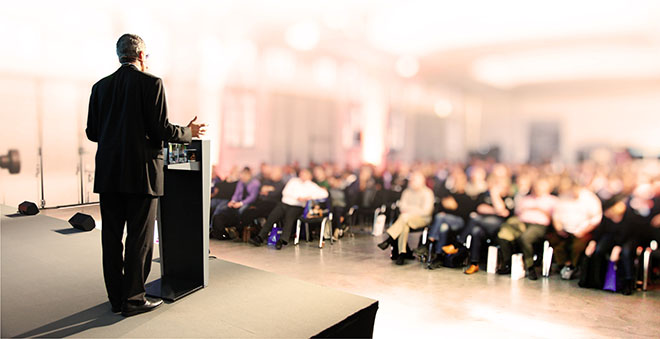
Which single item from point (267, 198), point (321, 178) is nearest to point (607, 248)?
point (321, 178)

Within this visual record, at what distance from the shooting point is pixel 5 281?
244 centimetres

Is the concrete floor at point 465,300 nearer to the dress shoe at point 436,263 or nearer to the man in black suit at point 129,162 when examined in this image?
the dress shoe at point 436,263

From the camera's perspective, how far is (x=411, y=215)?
18.4ft

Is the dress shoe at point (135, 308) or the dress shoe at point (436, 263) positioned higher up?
the dress shoe at point (135, 308)

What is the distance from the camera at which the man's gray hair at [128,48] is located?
1.88 meters

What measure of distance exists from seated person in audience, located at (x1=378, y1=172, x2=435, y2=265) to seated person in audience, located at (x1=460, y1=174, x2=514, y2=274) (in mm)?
520

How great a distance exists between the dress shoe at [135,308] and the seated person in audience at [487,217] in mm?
3708

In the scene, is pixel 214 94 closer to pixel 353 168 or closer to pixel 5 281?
pixel 353 168

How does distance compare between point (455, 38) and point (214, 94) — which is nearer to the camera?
point (455, 38)

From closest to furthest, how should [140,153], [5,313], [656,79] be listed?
[140,153]
[5,313]
[656,79]

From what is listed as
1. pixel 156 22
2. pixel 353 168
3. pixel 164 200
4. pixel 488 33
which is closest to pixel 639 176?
pixel 488 33

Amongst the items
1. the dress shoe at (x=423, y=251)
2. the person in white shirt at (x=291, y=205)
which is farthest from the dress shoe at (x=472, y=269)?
the person in white shirt at (x=291, y=205)

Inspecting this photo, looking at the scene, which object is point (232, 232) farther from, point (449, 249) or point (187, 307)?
point (187, 307)

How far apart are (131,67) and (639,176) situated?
5.03m
